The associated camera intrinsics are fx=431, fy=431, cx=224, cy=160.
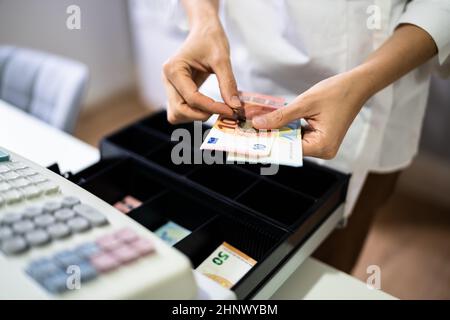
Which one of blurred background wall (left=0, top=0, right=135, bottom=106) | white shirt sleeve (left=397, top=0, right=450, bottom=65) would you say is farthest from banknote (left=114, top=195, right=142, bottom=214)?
blurred background wall (left=0, top=0, right=135, bottom=106)

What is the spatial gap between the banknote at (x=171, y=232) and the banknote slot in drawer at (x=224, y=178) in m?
0.08

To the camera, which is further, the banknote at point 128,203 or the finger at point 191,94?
the banknote at point 128,203

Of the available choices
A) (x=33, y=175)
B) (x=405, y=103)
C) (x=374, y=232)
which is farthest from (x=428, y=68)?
(x=374, y=232)

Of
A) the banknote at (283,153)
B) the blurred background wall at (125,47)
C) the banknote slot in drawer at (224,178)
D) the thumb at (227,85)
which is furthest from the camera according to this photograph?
the blurred background wall at (125,47)

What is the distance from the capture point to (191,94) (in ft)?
2.07

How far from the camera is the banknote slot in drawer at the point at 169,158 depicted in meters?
0.76

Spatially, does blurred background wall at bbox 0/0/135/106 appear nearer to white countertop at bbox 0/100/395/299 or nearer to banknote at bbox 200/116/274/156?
white countertop at bbox 0/100/395/299

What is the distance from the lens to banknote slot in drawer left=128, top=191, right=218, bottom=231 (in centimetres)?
67

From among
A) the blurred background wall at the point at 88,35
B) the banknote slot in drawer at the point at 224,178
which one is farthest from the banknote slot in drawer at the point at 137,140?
the blurred background wall at the point at 88,35

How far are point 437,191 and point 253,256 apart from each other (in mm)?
1219

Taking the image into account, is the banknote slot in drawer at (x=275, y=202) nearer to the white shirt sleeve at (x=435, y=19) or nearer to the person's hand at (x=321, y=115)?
the person's hand at (x=321, y=115)

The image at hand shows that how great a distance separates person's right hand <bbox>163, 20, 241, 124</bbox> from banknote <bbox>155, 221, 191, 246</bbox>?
0.59ft

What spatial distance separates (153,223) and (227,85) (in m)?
0.26

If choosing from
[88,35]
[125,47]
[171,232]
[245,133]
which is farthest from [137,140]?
[125,47]
